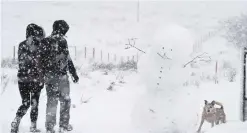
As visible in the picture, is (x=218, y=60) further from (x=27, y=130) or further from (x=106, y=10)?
(x=27, y=130)

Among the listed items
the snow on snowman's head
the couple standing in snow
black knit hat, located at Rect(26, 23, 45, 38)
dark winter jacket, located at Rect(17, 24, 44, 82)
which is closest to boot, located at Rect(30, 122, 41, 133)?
the couple standing in snow


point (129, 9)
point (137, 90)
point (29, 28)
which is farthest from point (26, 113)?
point (129, 9)

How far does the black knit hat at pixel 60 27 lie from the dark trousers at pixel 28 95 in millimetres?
630

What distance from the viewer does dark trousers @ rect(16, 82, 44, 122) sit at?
161 inches

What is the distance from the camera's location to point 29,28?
13.7 ft

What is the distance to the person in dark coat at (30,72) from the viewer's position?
4051mm

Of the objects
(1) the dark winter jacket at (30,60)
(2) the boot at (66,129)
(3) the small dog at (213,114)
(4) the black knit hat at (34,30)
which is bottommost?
(2) the boot at (66,129)

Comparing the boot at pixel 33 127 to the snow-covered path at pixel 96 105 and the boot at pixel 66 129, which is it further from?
the boot at pixel 66 129

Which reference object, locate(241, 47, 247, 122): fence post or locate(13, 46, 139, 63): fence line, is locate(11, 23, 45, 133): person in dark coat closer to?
locate(13, 46, 139, 63): fence line

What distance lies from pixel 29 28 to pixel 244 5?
259 cm

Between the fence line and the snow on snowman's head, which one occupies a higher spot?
the snow on snowman's head

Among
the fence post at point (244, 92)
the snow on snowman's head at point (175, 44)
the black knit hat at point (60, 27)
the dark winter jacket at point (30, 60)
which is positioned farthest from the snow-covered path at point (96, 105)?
the fence post at point (244, 92)

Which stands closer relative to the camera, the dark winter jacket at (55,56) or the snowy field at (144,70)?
the dark winter jacket at (55,56)

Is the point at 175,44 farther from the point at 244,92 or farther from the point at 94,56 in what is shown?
the point at 244,92
